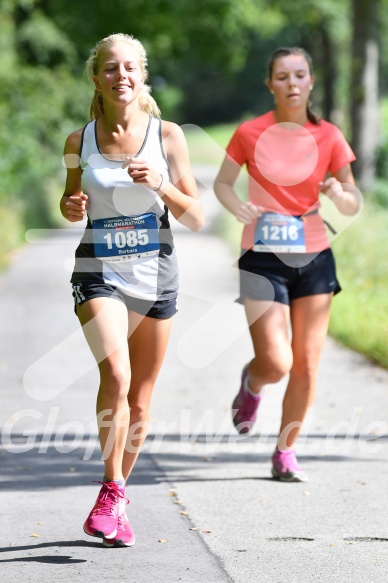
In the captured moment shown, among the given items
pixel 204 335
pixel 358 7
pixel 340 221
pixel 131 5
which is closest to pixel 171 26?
pixel 131 5

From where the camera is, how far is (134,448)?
5188mm

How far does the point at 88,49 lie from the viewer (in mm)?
37875

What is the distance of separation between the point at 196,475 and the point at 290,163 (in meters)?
1.73

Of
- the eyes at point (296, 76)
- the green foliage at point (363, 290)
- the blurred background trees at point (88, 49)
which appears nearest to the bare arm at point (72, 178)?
the eyes at point (296, 76)

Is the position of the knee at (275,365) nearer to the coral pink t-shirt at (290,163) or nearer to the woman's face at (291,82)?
the coral pink t-shirt at (290,163)

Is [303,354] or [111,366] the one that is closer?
[111,366]

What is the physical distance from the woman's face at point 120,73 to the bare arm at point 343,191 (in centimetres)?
126

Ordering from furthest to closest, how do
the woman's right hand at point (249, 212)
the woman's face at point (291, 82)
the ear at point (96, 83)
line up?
1. the woman's face at point (291, 82)
2. the woman's right hand at point (249, 212)
3. the ear at point (96, 83)

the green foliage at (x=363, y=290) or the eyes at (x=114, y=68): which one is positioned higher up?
the eyes at (x=114, y=68)

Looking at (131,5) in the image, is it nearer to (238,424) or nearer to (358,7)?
(358,7)

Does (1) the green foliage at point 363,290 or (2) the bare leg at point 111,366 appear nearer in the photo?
(2) the bare leg at point 111,366

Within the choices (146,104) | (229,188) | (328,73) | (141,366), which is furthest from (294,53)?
(328,73)

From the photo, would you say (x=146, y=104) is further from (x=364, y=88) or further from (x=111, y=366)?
(x=364, y=88)

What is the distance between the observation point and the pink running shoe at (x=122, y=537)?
4879 millimetres
